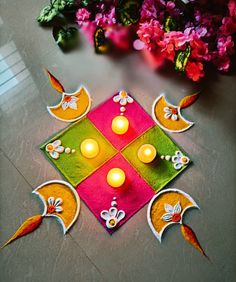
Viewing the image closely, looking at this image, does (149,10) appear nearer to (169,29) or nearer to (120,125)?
(169,29)

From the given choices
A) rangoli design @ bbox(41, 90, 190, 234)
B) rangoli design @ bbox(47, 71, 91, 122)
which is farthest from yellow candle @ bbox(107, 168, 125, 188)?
rangoli design @ bbox(47, 71, 91, 122)

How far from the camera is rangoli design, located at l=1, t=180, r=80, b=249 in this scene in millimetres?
1682

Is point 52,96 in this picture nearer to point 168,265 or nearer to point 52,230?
point 52,230

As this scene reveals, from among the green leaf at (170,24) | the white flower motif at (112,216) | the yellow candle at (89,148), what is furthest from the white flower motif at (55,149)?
the green leaf at (170,24)

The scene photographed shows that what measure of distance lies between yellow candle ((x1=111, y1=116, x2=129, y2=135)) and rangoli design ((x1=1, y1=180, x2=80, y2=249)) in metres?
0.36

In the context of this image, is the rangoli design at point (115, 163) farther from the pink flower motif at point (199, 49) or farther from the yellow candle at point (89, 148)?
the pink flower motif at point (199, 49)

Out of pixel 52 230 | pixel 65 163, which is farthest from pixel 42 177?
pixel 52 230

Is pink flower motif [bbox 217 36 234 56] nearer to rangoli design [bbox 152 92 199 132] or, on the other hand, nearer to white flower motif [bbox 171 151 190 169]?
rangoli design [bbox 152 92 199 132]

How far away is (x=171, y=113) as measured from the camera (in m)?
1.89

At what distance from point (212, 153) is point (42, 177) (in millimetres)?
857

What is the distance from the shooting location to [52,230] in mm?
1684

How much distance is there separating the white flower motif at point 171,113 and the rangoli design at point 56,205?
2.02 feet

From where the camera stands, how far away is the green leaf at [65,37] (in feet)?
6.56

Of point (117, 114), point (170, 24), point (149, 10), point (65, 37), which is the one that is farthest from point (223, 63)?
point (65, 37)
